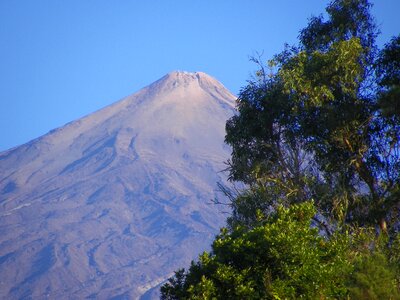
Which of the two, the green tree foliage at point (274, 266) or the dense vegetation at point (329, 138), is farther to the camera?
the dense vegetation at point (329, 138)

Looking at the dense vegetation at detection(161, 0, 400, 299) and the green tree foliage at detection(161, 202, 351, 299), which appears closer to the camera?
the green tree foliage at detection(161, 202, 351, 299)

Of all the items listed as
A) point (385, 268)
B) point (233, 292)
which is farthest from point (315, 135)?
point (233, 292)

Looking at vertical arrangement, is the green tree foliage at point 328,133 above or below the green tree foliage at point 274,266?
above

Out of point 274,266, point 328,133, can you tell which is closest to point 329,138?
point 328,133

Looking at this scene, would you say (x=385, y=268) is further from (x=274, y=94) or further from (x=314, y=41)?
(x=314, y=41)

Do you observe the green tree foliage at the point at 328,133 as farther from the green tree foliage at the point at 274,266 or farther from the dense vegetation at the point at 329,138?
the green tree foliage at the point at 274,266

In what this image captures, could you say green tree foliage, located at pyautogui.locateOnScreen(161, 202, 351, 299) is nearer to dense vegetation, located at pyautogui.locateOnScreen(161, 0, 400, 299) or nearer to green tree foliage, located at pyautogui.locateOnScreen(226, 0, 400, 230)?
dense vegetation, located at pyautogui.locateOnScreen(161, 0, 400, 299)

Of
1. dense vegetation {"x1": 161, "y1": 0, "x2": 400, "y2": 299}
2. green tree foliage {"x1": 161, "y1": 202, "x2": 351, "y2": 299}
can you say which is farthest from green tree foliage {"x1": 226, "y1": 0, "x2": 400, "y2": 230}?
green tree foliage {"x1": 161, "y1": 202, "x2": 351, "y2": 299}

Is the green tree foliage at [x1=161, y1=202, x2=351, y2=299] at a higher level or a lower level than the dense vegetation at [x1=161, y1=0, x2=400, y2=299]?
lower

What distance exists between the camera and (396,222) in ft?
68.5

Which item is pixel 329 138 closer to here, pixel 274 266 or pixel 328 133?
pixel 328 133

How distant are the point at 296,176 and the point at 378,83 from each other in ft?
11.0

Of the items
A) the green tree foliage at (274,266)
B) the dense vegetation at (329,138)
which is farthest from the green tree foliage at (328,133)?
the green tree foliage at (274,266)

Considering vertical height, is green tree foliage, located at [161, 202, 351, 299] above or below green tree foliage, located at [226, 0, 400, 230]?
below
